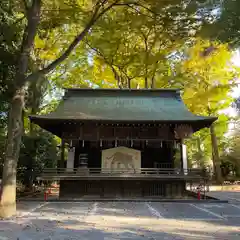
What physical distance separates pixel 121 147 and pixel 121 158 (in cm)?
70

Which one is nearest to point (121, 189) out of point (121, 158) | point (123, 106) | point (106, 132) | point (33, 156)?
point (121, 158)

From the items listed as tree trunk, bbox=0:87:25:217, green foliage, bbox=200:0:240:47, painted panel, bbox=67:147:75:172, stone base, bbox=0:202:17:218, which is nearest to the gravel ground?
stone base, bbox=0:202:17:218

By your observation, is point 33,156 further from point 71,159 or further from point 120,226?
point 120,226

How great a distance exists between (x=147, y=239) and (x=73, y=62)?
23438mm

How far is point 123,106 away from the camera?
18.8m

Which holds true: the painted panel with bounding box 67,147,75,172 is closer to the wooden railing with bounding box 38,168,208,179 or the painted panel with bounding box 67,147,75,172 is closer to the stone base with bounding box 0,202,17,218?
the wooden railing with bounding box 38,168,208,179

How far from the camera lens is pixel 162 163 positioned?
17.2 metres

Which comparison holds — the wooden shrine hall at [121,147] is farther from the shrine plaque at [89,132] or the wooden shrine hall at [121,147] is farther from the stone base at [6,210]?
the stone base at [6,210]

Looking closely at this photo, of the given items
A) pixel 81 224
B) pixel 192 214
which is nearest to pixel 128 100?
pixel 192 214

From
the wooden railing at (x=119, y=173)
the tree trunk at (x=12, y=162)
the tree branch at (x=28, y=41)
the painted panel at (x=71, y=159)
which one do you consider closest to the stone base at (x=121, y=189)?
the wooden railing at (x=119, y=173)

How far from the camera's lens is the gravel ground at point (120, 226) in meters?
6.71

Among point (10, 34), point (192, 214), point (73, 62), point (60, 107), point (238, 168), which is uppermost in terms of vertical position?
point (73, 62)

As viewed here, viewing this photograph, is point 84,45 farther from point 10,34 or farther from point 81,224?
point 81,224

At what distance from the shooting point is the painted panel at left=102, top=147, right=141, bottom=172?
16.7 m
